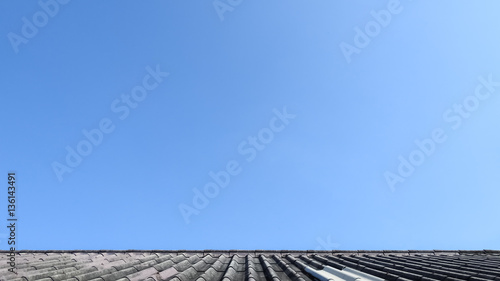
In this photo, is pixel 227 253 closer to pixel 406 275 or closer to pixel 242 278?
pixel 242 278

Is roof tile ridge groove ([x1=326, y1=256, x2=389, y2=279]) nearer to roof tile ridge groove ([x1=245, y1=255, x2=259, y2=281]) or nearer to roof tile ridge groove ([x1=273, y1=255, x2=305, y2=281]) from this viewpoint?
roof tile ridge groove ([x1=273, y1=255, x2=305, y2=281])

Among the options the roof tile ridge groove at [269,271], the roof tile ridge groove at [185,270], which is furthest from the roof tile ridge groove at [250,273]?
the roof tile ridge groove at [185,270]

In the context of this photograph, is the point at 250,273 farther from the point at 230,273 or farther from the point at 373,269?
the point at 373,269

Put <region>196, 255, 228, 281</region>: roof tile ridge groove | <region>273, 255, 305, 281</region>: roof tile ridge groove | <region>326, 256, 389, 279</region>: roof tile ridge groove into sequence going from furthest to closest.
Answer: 1. <region>273, 255, 305, 281</region>: roof tile ridge groove
2. <region>326, 256, 389, 279</region>: roof tile ridge groove
3. <region>196, 255, 228, 281</region>: roof tile ridge groove

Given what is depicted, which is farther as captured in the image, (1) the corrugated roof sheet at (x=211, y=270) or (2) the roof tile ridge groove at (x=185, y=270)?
(2) the roof tile ridge groove at (x=185, y=270)

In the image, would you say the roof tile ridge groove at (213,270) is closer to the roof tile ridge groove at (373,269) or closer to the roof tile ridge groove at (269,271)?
the roof tile ridge groove at (269,271)

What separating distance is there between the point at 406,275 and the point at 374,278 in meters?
0.50

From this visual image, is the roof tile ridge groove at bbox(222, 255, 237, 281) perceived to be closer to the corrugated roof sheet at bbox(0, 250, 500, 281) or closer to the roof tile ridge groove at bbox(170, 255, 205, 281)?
the corrugated roof sheet at bbox(0, 250, 500, 281)

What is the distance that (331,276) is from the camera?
5477 mm

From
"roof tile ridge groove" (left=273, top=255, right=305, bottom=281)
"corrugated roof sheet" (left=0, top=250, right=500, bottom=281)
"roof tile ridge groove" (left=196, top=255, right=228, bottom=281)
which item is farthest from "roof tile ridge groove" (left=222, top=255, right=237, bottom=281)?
"roof tile ridge groove" (left=273, top=255, right=305, bottom=281)

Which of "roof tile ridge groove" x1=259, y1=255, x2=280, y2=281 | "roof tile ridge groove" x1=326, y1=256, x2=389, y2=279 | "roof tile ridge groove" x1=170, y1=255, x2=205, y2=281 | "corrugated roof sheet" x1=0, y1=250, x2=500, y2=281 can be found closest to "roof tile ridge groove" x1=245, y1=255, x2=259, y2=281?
"corrugated roof sheet" x1=0, y1=250, x2=500, y2=281

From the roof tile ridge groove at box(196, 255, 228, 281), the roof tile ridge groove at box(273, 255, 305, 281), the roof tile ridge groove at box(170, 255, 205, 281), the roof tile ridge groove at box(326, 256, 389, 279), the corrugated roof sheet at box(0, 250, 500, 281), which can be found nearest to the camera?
the corrugated roof sheet at box(0, 250, 500, 281)

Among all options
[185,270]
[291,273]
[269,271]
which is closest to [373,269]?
[291,273]

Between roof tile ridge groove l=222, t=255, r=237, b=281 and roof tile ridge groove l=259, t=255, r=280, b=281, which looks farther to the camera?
roof tile ridge groove l=259, t=255, r=280, b=281
